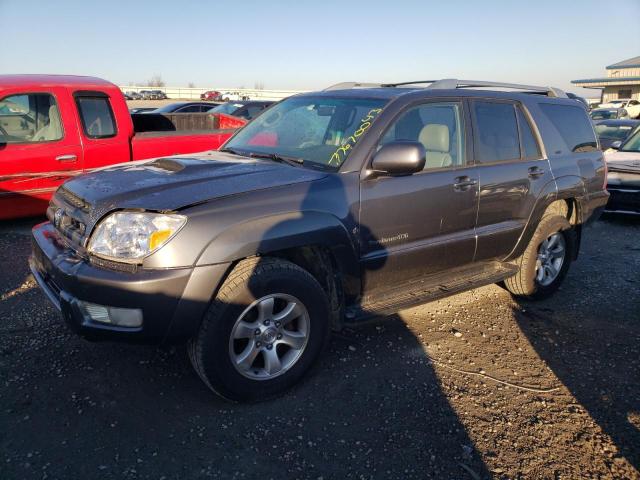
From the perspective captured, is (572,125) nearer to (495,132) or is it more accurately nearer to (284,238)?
(495,132)

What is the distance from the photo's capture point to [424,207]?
11.1ft

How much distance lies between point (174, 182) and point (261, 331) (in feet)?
3.23

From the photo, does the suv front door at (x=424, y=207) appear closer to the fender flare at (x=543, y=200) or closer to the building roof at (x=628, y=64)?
the fender flare at (x=543, y=200)

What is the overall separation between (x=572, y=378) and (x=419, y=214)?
1.49 m

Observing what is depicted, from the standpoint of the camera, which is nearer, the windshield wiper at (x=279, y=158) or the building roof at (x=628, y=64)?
the windshield wiper at (x=279, y=158)

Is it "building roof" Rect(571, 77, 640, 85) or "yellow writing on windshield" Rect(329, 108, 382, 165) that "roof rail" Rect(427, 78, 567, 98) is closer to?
"yellow writing on windshield" Rect(329, 108, 382, 165)

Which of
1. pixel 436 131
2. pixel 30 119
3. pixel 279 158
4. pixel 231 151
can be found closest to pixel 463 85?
pixel 436 131

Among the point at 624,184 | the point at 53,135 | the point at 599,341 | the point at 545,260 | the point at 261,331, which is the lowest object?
the point at 599,341

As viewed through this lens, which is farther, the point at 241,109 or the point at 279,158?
the point at 241,109

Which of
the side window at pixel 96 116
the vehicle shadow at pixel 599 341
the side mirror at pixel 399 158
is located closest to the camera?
the vehicle shadow at pixel 599 341

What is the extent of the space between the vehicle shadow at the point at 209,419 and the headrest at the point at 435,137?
98cm

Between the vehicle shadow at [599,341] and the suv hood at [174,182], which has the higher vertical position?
the suv hood at [174,182]

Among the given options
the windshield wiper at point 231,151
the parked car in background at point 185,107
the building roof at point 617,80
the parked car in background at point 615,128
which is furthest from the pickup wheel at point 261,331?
the building roof at point 617,80

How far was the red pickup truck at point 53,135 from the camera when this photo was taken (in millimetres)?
5727
